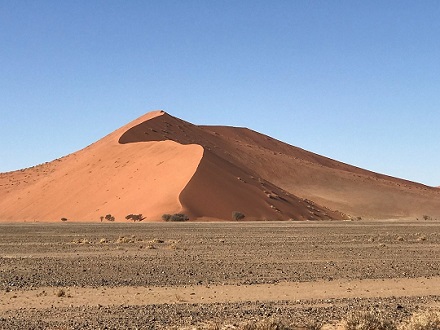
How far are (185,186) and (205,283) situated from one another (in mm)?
57609

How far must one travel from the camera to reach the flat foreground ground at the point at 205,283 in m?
13.7

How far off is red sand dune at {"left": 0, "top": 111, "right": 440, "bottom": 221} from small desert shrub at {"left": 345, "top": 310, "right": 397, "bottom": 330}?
5839cm

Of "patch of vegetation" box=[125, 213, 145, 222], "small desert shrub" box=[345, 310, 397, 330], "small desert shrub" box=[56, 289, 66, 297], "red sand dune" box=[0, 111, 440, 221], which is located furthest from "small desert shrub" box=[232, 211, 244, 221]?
"small desert shrub" box=[345, 310, 397, 330]

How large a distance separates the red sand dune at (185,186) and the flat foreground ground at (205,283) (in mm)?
40417

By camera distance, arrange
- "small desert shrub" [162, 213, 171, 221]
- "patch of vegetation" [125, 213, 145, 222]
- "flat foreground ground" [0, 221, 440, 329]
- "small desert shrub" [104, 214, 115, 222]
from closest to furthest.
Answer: "flat foreground ground" [0, 221, 440, 329], "small desert shrub" [162, 213, 171, 221], "patch of vegetation" [125, 213, 145, 222], "small desert shrub" [104, 214, 115, 222]

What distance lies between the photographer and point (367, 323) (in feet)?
36.7

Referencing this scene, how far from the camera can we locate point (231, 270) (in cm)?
2250

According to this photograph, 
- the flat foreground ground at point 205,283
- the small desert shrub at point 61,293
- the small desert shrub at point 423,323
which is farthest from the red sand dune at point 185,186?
the small desert shrub at point 423,323

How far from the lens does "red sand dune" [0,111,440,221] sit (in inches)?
3019

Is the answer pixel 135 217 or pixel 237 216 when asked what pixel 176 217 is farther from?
pixel 237 216

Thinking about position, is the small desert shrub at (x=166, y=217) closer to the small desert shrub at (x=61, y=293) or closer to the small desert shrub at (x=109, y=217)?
the small desert shrub at (x=109, y=217)

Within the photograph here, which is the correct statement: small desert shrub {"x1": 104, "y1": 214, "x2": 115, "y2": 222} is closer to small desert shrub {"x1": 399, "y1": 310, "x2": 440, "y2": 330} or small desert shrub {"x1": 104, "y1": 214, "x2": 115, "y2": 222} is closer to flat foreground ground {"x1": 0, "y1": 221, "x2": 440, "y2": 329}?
flat foreground ground {"x1": 0, "y1": 221, "x2": 440, "y2": 329}

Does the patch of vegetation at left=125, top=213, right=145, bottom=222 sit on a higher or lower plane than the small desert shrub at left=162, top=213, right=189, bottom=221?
lower

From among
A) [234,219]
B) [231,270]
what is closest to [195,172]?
[234,219]
